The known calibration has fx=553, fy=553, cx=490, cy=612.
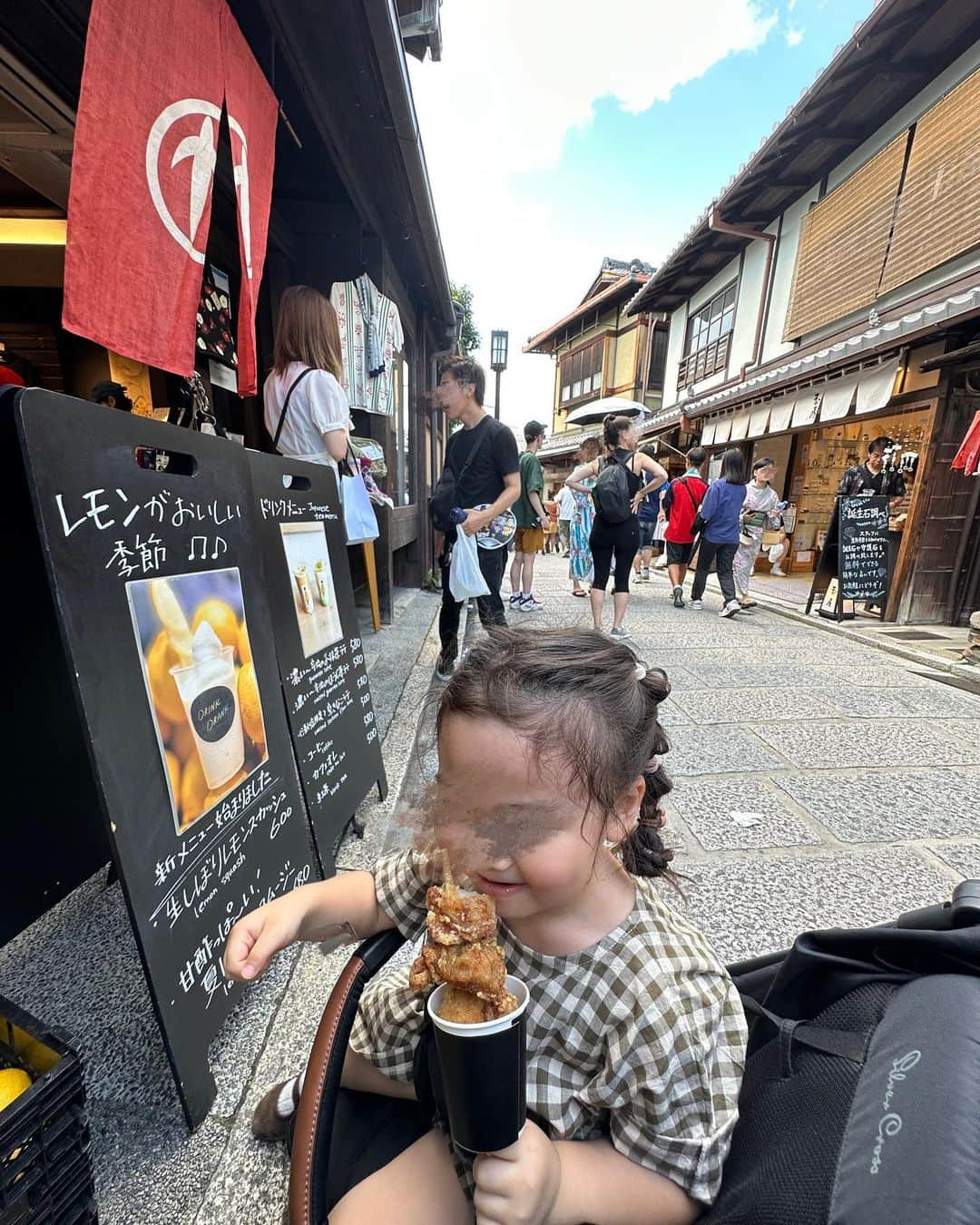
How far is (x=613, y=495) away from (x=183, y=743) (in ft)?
13.7

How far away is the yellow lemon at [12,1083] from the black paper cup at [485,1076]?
776mm

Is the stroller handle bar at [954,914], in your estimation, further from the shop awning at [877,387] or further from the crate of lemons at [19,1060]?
the shop awning at [877,387]

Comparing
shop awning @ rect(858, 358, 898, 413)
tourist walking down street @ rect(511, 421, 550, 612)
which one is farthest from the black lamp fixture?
shop awning @ rect(858, 358, 898, 413)

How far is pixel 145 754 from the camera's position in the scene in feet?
3.51

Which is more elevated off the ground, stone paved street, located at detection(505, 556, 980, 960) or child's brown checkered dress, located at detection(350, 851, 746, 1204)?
child's brown checkered dress, located at detection(350, 851, 746, 1204)

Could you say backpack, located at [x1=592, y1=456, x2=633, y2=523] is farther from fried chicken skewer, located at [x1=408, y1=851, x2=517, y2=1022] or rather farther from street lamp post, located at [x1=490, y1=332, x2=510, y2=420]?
street lamp post, located at [x1=490, y1=332, x2=510, y2=420]

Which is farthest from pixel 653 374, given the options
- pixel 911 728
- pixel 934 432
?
pixel 911 728

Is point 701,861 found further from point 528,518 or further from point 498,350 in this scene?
point 498,350

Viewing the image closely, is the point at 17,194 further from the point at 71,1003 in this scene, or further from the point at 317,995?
the point at 317,995

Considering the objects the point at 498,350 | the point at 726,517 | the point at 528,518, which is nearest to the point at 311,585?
the point at 528,518

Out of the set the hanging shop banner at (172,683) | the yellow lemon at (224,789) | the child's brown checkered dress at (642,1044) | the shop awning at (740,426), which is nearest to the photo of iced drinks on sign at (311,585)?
the hanging shop banner at (172,683)

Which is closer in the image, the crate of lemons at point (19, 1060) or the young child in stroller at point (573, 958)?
the young child in stroller at point (573, 958)

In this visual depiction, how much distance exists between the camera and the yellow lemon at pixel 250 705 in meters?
1.45

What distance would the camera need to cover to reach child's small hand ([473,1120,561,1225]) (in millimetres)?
649
